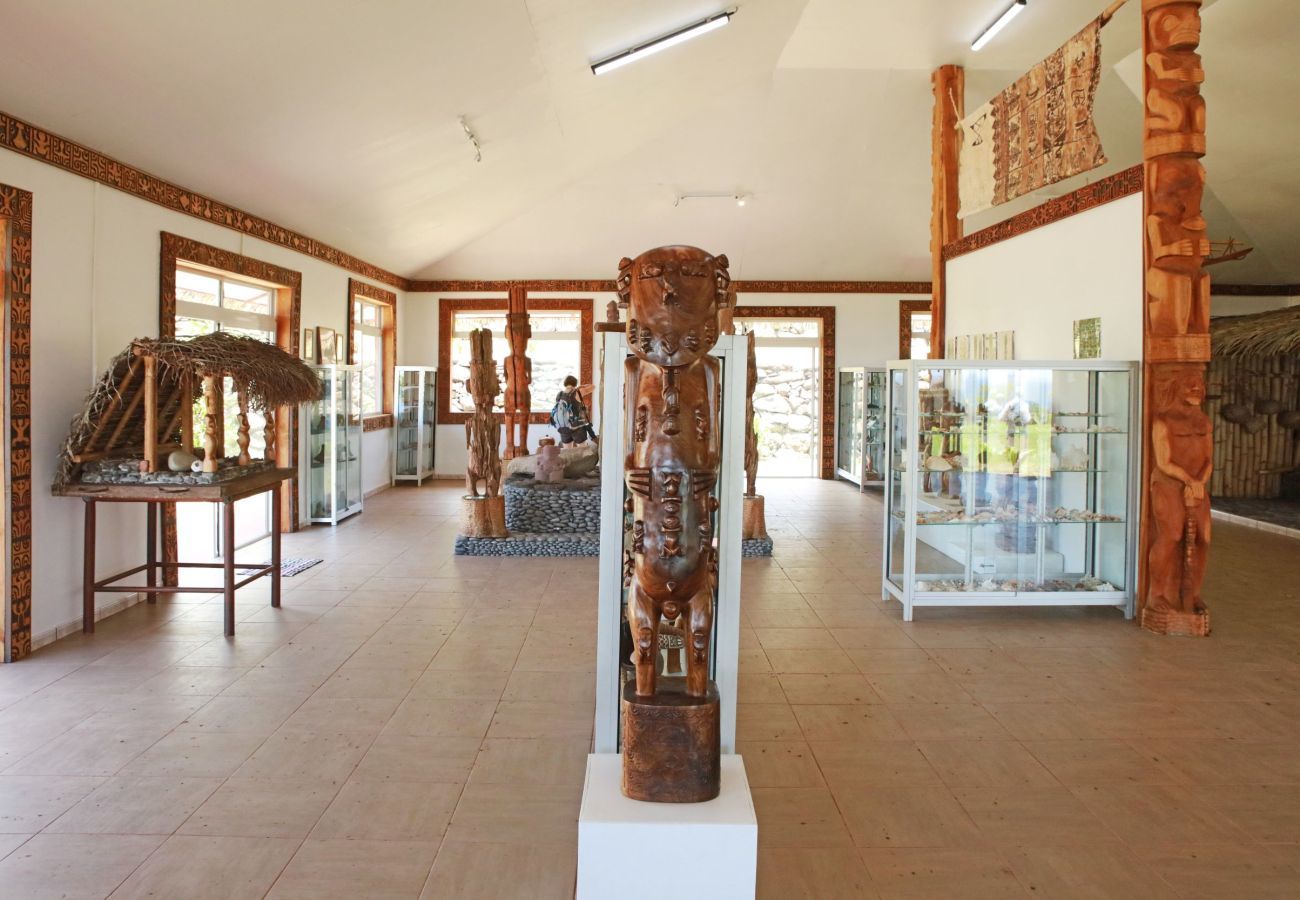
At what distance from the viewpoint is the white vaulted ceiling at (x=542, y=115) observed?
4246 mm

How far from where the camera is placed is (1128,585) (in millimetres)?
5395

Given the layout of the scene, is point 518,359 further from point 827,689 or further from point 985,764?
point 985,764

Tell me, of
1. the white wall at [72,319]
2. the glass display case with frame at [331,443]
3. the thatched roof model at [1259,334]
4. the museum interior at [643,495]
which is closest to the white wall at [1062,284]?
the museum interior at [643,495]

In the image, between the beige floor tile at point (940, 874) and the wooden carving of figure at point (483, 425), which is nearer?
the beige floor tile at point (940, 874)

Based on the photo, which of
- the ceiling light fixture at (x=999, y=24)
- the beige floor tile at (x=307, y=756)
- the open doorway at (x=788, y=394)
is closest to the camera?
the beige floor tile at (x=307, y=756)

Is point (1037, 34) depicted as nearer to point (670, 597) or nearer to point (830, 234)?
point (830, 234)

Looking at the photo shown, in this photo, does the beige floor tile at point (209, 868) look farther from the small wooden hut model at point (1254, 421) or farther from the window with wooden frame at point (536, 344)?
the small wooden hut model at point (1254, 421)

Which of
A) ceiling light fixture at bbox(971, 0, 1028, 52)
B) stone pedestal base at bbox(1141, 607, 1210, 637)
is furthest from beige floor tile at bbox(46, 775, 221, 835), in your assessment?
ceiling light fixture at bbox(971, 0, 1028, 52)

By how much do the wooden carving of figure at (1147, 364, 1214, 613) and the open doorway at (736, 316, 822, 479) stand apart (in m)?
7.89

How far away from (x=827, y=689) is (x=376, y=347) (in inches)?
349

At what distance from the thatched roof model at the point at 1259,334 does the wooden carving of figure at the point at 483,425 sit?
7.26 meters

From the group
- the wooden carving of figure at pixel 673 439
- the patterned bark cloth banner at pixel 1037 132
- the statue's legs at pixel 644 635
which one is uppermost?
the patterned bark cloth banner at pixel 1037 132

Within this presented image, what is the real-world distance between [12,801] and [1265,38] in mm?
9298

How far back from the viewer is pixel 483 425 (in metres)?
7.61
